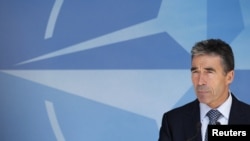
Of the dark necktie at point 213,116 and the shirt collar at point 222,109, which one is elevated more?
the shirt collar at point 222,109

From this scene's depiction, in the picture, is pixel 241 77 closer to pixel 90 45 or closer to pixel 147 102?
pixel 147 102

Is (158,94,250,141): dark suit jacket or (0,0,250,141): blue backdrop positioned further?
(0,0,250,141): blue backdrop

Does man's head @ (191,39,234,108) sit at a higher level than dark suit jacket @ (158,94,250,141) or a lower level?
higher

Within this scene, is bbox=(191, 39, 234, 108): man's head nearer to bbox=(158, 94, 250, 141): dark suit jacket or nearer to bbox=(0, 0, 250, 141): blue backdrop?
bbox=(158, 94, 250, 141): dark suit jacket

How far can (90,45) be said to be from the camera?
2.21 metres

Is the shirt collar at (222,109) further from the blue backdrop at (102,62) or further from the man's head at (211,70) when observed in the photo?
the blue backdrop at (102,62)

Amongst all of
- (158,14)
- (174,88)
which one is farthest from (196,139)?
(158,14)

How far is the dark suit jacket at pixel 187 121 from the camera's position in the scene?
1.49m

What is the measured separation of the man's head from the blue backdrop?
596mm

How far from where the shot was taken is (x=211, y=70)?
1476mm

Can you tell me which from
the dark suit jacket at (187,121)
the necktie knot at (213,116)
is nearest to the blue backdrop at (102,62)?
the dark suit jacket at (187,121)

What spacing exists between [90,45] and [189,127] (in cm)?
92

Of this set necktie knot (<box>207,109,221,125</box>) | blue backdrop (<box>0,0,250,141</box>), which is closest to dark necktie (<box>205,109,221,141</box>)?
necktie knot (<box>207,109,221,125</box>)

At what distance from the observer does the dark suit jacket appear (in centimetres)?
149
